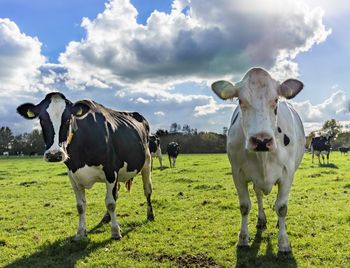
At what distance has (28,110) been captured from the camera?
24.9 feet

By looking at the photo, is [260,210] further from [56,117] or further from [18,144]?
[18,144]

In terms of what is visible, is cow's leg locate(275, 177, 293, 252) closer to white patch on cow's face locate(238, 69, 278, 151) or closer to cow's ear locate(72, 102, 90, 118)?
white patch on cow's face locate(238, 69, 278, 151)

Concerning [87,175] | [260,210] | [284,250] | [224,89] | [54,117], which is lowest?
A: [284,250]

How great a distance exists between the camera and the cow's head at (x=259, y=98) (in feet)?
18.2

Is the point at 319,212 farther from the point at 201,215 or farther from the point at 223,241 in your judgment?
the point at 223,241

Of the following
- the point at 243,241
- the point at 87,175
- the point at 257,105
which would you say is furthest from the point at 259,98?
the point at 87,175

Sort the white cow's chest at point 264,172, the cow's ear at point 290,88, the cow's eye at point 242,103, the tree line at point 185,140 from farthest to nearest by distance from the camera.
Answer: the tree line at point 185,140, the white cow's chest at point 264,172, the cow's ear at point 290,88, the cow's eye at point 242,103

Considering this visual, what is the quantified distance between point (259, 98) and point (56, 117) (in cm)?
360

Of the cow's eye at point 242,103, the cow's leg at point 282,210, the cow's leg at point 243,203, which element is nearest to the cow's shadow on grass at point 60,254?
the cow's leg at point 243,203

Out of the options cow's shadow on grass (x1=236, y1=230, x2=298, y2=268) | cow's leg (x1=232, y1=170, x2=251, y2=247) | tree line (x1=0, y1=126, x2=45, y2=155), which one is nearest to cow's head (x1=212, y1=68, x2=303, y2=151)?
cow's leg (x1=232, y1=170, x2=251, y2=247)

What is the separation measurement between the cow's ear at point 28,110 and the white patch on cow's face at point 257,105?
385cm

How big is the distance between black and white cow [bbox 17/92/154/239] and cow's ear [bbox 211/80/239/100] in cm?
279

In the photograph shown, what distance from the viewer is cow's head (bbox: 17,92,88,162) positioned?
22.6 ft

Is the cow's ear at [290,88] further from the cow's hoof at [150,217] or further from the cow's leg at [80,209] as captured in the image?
the cow's hoof at [150,217]
